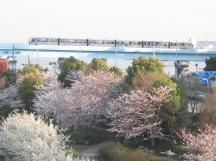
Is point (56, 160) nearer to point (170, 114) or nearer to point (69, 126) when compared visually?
point (170, 114)

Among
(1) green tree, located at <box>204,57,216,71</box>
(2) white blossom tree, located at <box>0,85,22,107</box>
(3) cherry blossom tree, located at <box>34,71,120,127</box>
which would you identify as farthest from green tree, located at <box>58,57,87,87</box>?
(1) green tree, located at <box>204,57,216,71</box>

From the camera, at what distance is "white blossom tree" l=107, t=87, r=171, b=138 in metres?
27.0

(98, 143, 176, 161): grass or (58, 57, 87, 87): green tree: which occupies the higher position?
(58, 57, 87, 87): green tree

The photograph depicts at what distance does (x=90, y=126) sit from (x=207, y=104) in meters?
11.4

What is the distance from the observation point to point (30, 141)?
23.2 meters

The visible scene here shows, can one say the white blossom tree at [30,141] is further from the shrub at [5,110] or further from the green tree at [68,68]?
the green tree at [68,68]

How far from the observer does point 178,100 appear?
89.6 ft

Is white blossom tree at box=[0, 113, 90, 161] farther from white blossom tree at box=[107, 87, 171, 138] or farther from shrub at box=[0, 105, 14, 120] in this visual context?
shrub at box=[0, 105, 14, 120]

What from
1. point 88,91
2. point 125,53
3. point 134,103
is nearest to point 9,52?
point 125,53

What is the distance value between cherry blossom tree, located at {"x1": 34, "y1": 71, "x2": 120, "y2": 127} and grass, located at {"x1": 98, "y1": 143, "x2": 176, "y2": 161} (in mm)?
6660

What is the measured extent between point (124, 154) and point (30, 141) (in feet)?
14.7

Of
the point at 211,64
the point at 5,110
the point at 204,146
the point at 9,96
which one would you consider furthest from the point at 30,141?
the point at 211,64

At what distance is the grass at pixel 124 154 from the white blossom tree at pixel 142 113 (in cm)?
121

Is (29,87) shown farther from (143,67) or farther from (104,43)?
(104,43)
